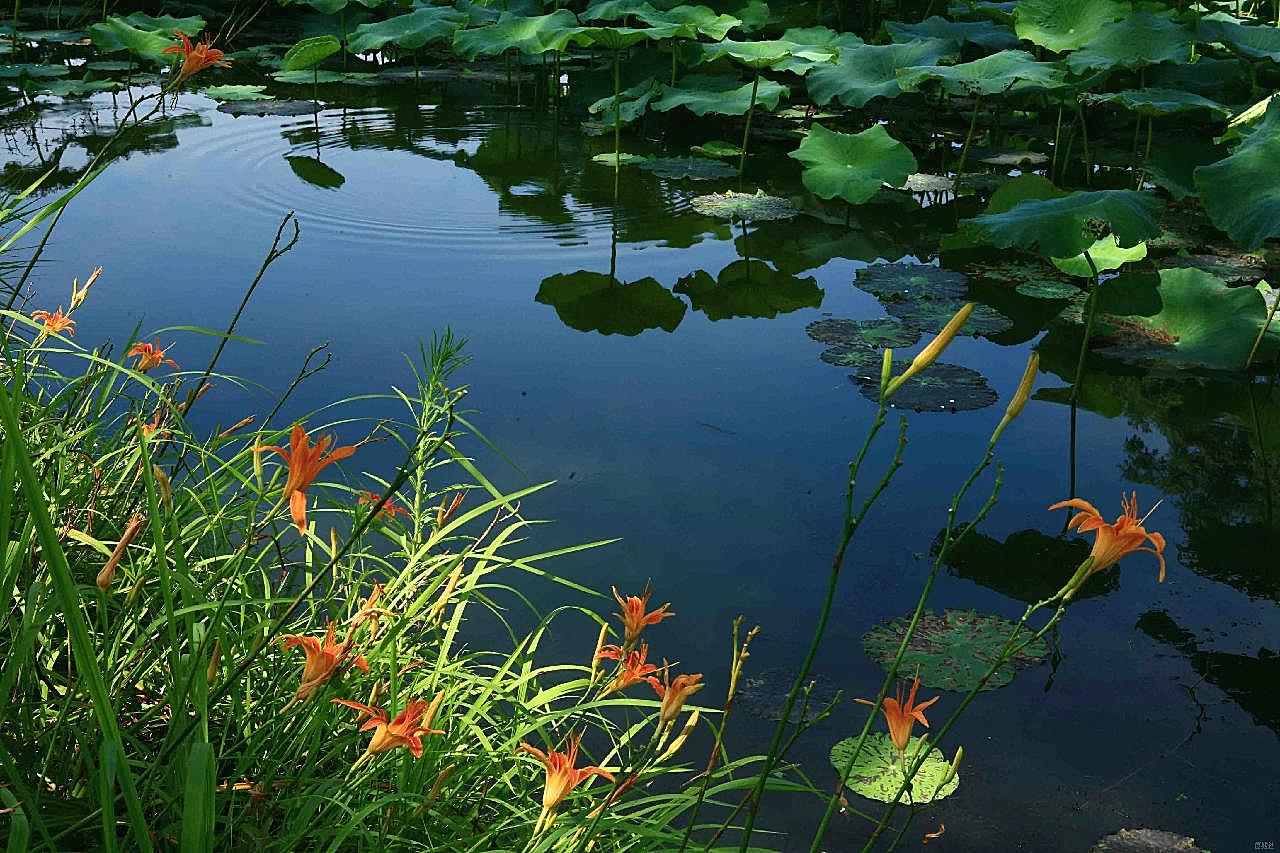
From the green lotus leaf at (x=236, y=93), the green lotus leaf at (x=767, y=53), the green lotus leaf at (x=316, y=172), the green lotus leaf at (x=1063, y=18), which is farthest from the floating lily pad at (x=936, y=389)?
the green lotus leaf at (x=236, y=93)

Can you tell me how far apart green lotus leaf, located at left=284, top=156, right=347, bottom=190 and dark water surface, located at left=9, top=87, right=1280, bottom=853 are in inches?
0.8

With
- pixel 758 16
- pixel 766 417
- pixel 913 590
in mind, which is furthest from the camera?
pixel 758 16

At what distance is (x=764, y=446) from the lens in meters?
2.84

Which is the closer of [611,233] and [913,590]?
[913,590]

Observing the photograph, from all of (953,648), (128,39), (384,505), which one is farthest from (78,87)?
(384,505)

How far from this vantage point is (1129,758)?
1895 millimetres

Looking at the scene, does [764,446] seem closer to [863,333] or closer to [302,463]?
[863,333]

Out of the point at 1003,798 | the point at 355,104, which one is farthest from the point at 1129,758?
the point at 355,104

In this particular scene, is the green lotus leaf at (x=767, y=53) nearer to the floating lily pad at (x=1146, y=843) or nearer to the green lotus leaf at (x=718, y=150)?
the green lotus leaf at (x=718, y=150)

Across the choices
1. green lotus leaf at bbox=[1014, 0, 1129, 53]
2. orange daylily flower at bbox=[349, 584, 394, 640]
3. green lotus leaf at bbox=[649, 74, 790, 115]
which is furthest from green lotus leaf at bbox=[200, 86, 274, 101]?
orange daylily flower at bbox=[349, 584, 394, 640]

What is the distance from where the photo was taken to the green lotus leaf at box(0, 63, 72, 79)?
624cm

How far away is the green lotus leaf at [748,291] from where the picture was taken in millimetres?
3744

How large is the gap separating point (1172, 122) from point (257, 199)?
14.1ft

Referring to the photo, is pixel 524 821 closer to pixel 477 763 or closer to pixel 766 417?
pixel 477 763
